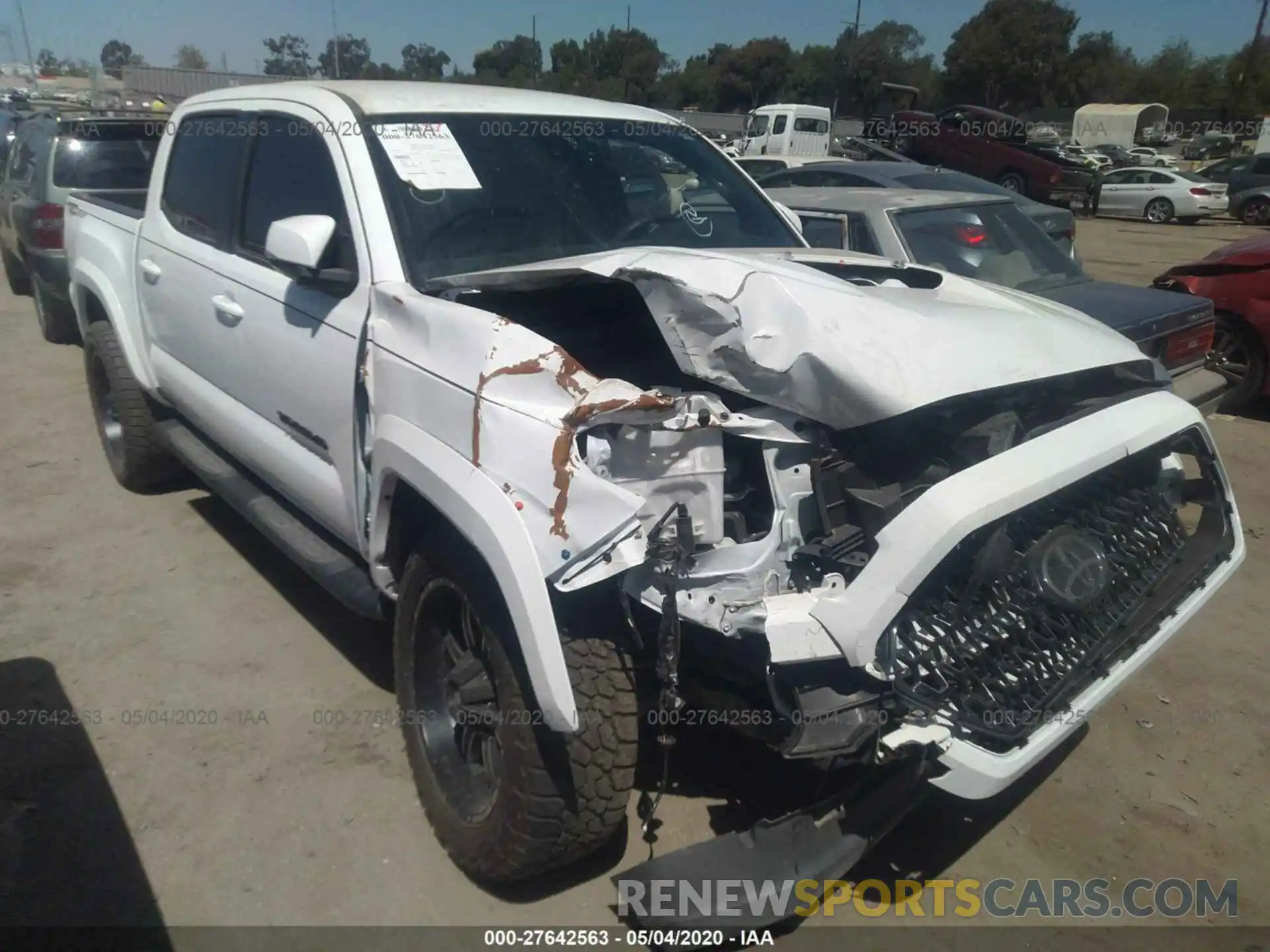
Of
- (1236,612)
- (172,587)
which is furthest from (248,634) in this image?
(1236,612)

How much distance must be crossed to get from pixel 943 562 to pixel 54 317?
8.89m

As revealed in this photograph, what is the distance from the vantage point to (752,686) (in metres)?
2.22

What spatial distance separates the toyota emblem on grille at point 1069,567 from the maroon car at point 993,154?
20.5m

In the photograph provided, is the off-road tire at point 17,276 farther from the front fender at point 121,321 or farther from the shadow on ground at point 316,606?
the shadow on ground at point 316,606

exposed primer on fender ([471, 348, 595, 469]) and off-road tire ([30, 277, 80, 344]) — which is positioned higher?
exposed primer on fender ([471, 348, 595, 469])

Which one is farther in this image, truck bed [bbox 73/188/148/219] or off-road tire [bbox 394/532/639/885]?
truck bed [bbox 73/188/148/219]

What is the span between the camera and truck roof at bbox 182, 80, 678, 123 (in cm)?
328

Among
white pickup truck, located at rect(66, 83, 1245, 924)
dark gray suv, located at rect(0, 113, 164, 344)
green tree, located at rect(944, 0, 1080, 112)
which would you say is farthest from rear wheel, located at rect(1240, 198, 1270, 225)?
green tree, located at rect(944, 0, 1080, 112)

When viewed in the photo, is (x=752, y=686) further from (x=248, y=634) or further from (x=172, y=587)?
(x=172, y=587)

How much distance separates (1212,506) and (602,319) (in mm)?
1889

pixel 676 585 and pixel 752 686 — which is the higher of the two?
pixel 676 585

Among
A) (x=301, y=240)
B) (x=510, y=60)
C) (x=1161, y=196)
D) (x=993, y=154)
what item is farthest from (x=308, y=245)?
(x=510, y=60)

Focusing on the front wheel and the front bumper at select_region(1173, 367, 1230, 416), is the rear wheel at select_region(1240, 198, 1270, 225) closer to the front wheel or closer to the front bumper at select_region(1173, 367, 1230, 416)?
the front wheel

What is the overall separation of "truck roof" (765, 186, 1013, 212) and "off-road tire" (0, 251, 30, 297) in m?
9.06
